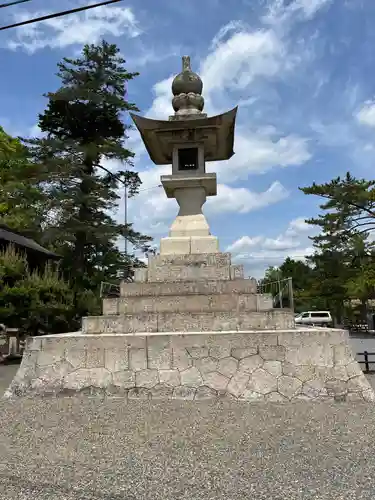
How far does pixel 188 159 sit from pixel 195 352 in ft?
14.4

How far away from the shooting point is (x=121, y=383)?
6027mm

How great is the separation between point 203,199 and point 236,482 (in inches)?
237

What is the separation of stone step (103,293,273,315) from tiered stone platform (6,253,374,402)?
0.26 meters

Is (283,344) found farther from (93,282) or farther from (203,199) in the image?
(93,282)

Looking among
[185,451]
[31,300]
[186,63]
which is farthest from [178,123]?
[31,300]

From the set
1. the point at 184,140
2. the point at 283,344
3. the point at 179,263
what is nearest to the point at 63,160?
the point at 184,140

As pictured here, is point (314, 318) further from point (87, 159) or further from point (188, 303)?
point (188, 303)

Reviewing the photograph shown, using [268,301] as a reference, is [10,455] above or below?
below

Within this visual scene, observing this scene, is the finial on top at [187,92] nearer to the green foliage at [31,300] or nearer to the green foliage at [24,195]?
the green foliage at [31,300]

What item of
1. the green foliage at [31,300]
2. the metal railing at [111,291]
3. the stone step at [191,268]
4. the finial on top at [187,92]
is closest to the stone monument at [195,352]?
the stone step at [191,268]

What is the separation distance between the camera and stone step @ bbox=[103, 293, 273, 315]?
6.83 m

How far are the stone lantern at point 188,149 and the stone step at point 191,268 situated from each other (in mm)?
256

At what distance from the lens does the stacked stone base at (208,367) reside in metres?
5.87

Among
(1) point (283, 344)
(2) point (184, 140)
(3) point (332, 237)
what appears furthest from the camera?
(3) point (332, 237)
